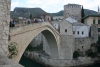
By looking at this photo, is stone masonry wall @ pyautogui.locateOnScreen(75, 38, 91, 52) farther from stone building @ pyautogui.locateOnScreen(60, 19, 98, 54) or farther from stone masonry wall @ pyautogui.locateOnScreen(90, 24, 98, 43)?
stone masonry wall @ pyautogui.locateOnScreen(90, 24, 98, 43)

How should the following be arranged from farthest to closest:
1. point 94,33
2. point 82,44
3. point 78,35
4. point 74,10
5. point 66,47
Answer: point 74,10, point 78,35, point 94,33, point 82,44, point 66,47

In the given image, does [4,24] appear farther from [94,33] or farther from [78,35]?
[78,35]

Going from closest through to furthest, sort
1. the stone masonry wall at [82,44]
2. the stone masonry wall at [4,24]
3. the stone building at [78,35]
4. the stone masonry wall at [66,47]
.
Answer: the stone masonry wall at [4,24] → the stone masonry wall at [66,47] → the stone building at [78,35] → the stone masonry wall at [82,44]

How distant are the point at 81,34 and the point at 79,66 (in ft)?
19.4

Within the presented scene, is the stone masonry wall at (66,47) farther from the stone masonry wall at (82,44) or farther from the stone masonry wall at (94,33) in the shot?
the stone masonry wall at (94,33)

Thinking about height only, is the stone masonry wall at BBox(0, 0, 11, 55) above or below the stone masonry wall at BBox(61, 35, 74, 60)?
above

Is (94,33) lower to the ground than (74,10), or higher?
lower

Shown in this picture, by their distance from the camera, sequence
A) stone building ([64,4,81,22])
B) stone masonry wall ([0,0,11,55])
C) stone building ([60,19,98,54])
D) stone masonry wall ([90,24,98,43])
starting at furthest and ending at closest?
stone building ([64,4,81,22]) → stone masonry wall ([90,24,98,43]) → stone building ([60,19,98,54]) → stone masonry wall ([0,0,11,55])

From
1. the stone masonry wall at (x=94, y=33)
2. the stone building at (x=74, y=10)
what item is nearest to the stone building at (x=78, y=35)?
the stone masonry wall at (x=94, y=33)

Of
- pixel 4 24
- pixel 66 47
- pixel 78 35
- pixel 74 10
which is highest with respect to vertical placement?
pixel 74 10

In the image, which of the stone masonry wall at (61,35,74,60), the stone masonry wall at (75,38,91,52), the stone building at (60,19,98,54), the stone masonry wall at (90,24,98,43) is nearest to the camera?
the stone masonry wall at (61,35,74,60)

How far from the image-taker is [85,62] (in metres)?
22.0

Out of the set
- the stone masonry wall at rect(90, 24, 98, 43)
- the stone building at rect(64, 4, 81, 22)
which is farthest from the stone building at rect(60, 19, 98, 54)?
the stone building at rect(64, 4, 81, 22)

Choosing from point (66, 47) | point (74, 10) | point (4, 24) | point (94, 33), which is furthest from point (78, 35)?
point (4, 24)
